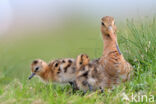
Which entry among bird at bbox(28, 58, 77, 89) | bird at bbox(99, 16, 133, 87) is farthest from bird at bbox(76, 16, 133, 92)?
bird at bbox(28, 58, 77, 89)

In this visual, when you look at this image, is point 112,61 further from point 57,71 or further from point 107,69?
point 57,71

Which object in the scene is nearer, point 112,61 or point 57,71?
point 112,61

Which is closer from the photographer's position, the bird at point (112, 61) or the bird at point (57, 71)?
the bird at point (112, 61)

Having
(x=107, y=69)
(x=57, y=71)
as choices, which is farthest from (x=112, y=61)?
(x=57, y=71)

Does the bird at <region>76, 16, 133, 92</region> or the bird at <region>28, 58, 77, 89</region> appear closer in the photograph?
the bird at <region>76, 16, 133, 92</region>

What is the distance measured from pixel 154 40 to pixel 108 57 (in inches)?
44.3

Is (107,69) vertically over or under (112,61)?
under

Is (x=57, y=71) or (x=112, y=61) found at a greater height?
(x=112, y=61)

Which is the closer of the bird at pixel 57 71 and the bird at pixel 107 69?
the bird at pixel 107 69

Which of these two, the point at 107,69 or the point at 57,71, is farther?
the point at 57,71

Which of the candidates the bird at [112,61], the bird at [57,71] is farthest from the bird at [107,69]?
the bird at [57,71]

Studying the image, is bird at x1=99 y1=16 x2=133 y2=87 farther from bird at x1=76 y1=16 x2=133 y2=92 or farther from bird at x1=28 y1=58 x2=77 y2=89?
bird at x1=28 y1=58 x2=77 y2=89

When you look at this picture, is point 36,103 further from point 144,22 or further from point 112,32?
point 144,22

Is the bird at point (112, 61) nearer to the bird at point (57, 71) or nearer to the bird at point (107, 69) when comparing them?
the bird at point (107, 69)
